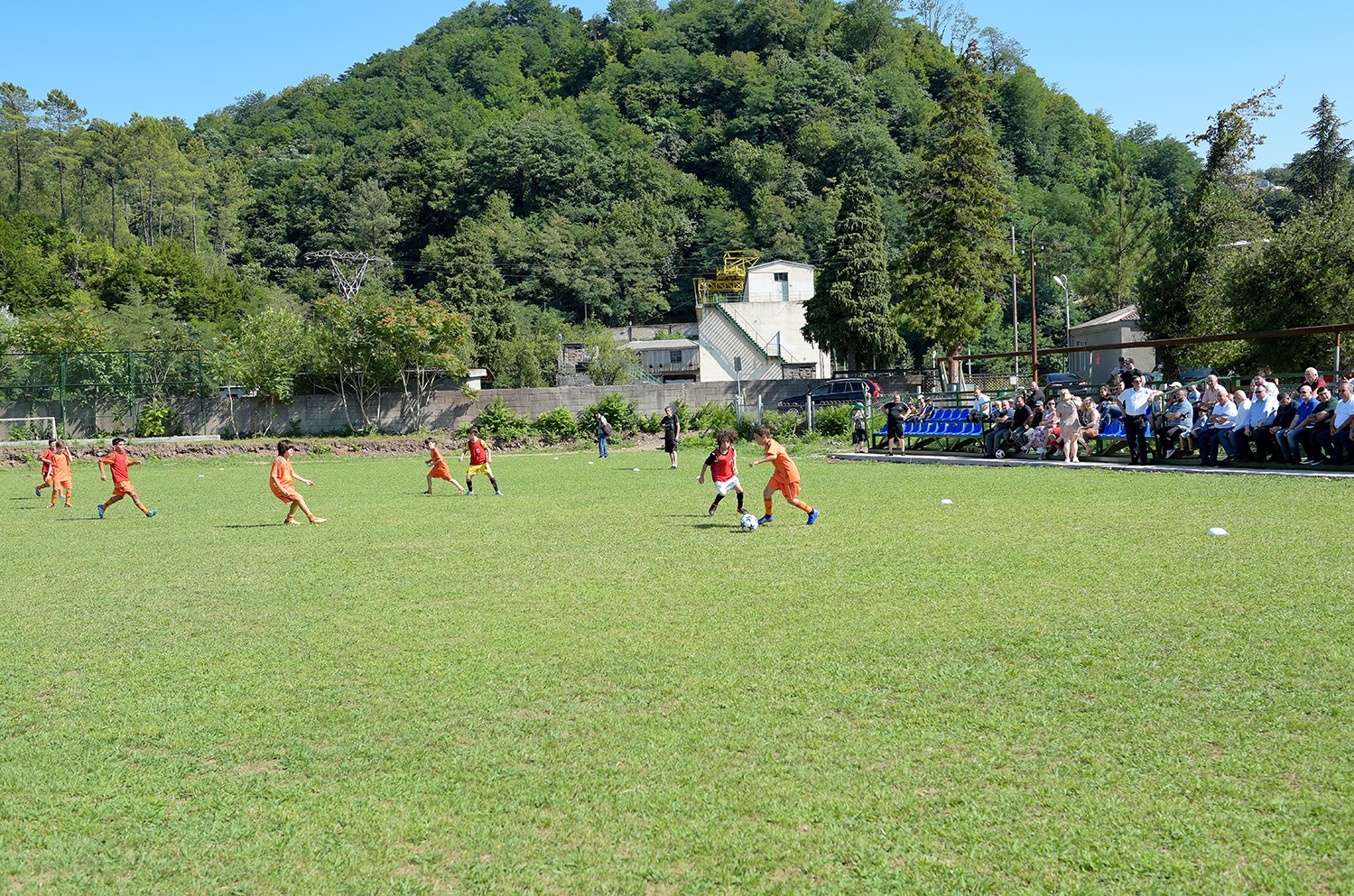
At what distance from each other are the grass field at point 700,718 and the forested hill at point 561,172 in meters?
52.9

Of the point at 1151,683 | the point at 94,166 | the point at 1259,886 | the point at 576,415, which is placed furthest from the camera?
the point at 94,166

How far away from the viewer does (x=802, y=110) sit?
341ft

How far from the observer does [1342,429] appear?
1652 centimetres

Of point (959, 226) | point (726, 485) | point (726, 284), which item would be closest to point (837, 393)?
point (959, 226)

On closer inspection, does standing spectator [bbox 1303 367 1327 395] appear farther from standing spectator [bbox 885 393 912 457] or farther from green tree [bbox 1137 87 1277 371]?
green tree [bbox 1137 87 1277 371]

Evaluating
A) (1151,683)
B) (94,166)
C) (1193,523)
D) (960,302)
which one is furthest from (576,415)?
(94,166)

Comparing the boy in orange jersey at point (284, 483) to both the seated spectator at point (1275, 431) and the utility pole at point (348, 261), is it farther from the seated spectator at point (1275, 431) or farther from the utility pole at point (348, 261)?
the utility pole at point (348, 261)

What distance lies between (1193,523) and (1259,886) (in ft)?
29.5

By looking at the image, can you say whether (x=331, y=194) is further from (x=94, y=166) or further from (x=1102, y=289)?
(x=1102, y=289)

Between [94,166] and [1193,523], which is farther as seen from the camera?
[94,166]

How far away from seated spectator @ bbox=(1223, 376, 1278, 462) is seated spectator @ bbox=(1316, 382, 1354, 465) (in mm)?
1131

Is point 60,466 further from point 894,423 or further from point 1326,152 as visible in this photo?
point 1326,152

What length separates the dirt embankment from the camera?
35094mm

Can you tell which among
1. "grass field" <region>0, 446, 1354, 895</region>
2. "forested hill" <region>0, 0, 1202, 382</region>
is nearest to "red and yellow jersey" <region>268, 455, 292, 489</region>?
"grass field" <region>0, 446, 1354, 895</region>
